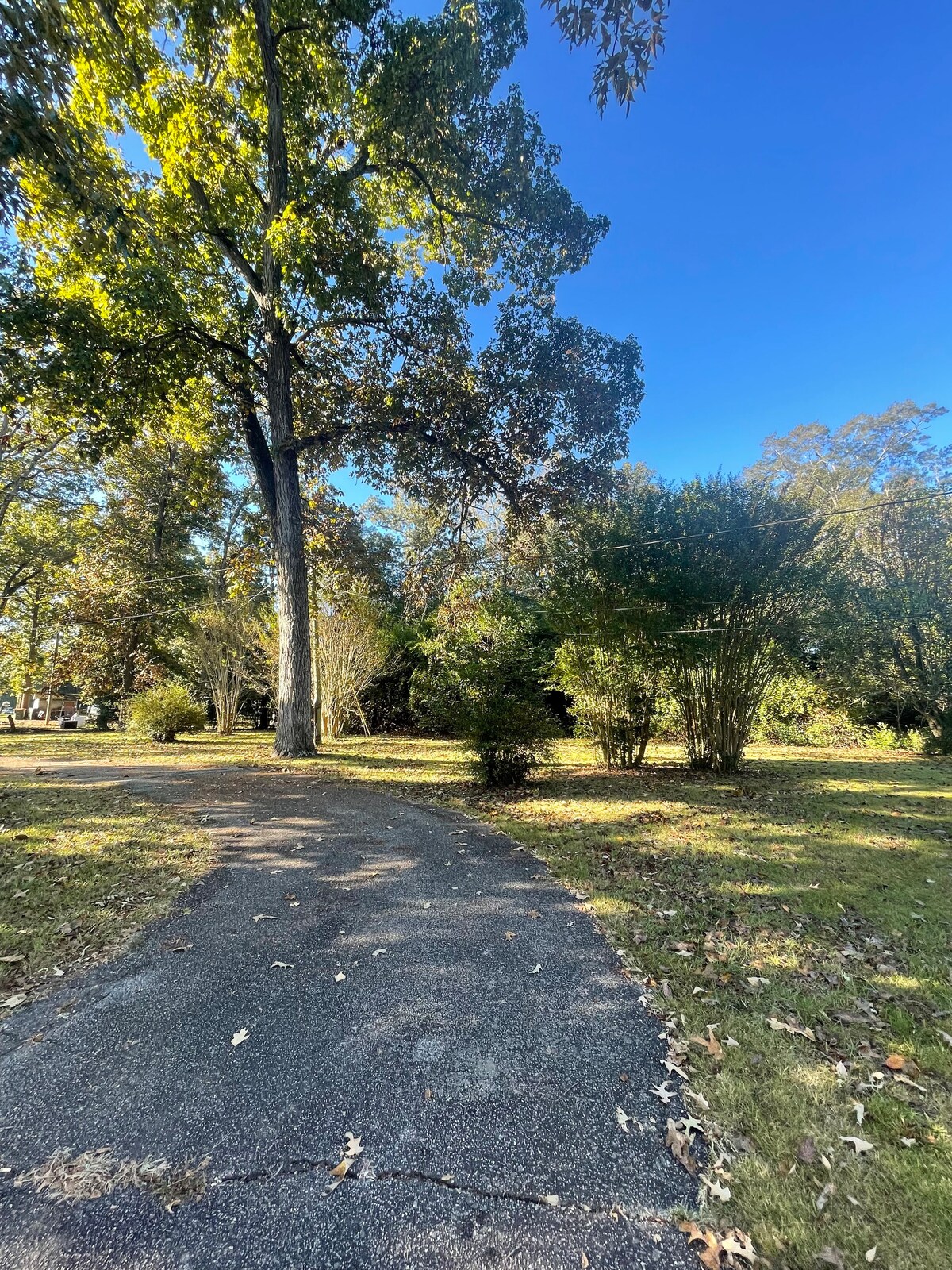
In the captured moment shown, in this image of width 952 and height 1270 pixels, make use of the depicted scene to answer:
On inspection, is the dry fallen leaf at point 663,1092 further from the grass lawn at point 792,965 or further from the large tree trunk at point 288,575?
the large tree trunk at point 288,575

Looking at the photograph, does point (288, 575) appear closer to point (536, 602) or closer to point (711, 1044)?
point (536, 602)

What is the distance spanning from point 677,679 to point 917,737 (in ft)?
31.6

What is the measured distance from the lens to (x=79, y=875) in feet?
13.1

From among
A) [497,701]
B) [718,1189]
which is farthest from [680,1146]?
[497,701]

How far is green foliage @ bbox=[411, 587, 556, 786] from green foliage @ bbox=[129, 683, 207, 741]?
8.66 metres

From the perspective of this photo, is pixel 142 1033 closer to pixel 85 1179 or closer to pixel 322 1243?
→ pixel 85 1179

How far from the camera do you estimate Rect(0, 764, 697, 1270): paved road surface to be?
148 centimetres

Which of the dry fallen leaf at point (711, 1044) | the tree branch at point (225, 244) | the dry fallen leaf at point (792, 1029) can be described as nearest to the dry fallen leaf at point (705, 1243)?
the dry fallen leaf at point (711, 1044)

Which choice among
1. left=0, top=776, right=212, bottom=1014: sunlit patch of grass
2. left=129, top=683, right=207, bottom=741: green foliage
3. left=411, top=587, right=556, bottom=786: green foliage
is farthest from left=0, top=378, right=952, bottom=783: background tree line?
left=0, top=776, right=212, bottom=1014: sunlit patch of grass

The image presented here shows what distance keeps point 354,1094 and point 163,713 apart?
531 inches

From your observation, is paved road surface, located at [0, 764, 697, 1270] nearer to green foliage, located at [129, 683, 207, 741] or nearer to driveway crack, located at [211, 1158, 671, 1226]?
driveway crack, located at [211, 1158, 671, 1226]

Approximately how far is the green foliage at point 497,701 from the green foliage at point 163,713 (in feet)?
28.4

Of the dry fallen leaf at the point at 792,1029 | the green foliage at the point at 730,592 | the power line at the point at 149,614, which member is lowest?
Result: the dry fallen leaf at the point at 792,1029

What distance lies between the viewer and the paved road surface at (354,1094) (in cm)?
148
